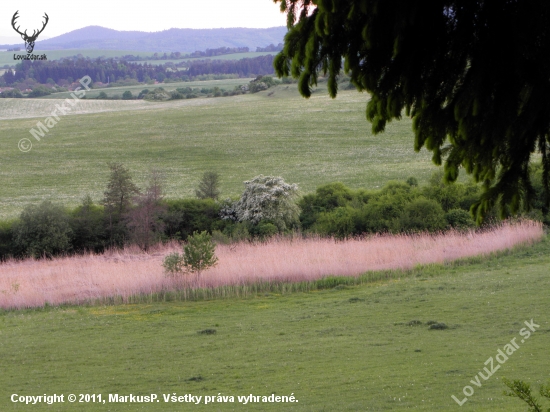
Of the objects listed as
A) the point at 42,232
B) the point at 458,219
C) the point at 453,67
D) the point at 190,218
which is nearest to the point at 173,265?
the point at 42,232

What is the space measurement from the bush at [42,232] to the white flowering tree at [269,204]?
25.2 feet

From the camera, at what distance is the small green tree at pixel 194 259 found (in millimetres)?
20219

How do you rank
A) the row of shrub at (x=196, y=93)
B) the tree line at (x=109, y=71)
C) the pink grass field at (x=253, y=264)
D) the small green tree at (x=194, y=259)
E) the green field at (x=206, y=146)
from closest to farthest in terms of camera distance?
the pink grass field at (x=253, y=264)
the small green tree at (x=194, y=259)
the green field at (x=206, y=146)
the row of shrub at (x=196, y=93)
the tree line at (x=109, y=71)

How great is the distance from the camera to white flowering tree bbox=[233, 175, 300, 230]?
92.8 ft

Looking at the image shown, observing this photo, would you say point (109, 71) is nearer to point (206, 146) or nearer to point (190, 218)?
point (206, 146)

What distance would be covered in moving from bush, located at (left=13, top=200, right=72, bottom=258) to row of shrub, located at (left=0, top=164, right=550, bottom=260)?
0.04 m

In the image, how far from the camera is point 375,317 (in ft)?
50.3

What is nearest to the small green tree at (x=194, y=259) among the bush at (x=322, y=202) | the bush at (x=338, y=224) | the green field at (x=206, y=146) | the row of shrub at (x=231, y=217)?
the row of shrub at (x=231, y=217)

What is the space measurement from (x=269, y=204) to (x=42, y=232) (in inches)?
384

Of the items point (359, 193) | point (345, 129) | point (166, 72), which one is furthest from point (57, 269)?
point (166, 72)

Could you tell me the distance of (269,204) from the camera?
92.9 feet

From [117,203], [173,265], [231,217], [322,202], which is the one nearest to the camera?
[173,265]

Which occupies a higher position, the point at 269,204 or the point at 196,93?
the point at 196,93

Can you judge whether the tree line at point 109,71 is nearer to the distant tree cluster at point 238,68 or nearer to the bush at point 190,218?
the distant tree cluster at point 238,68
